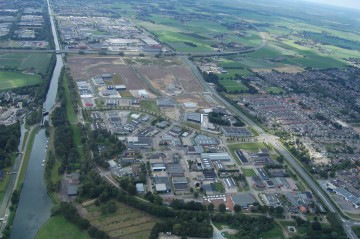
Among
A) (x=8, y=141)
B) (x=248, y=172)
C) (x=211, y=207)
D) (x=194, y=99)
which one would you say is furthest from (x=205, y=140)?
(x=8, y=141)

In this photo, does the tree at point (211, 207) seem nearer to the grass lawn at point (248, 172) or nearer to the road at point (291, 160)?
the grass lawn at point (248, 172)

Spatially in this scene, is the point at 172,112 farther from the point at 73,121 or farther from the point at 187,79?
the point at 187,79

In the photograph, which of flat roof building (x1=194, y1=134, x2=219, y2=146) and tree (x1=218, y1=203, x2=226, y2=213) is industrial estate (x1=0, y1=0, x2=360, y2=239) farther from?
flat roof building (x1=194, y1=134, x2=219, y2=146)

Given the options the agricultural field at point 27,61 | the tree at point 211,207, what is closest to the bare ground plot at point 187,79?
the agricultural field at point 27,61

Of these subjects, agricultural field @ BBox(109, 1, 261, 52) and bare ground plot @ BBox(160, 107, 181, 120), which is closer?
bare ground plot @ BBox(160, 107, 181, 120)

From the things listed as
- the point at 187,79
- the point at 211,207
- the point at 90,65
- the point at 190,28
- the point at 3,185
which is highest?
the point at 90,65

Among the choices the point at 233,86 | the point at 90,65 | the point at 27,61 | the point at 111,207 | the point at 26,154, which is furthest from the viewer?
the point at 90,65

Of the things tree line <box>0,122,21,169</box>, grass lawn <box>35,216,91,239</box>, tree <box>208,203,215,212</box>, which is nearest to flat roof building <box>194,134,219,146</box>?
tree <box>208,203,215,212</box>
